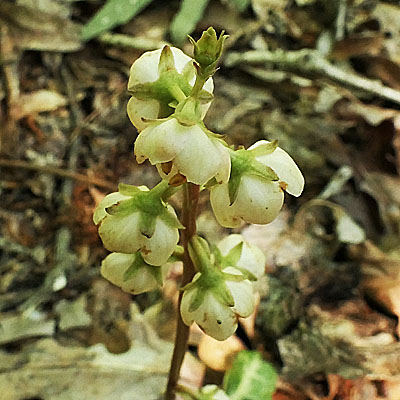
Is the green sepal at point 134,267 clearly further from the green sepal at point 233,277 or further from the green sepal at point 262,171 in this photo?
the green sepal at point 262,171

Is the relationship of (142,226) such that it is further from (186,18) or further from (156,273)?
(186,18)

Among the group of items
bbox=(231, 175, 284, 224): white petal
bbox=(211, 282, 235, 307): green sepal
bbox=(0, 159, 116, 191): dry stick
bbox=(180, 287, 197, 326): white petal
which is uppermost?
bbox=(231, 175, 284, 224): white petal

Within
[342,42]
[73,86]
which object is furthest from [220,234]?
[342,42]

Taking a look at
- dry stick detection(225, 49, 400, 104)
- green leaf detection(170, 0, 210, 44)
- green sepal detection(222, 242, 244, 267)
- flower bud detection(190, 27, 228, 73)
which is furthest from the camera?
green leaf detection(170, 0, 210, 44)

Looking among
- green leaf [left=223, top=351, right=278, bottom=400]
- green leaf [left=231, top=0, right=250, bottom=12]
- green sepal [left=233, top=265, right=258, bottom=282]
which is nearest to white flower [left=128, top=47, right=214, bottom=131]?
green sepal [left=233, top=265, right=258, bottom=282]

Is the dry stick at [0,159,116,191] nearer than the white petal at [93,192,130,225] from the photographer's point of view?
No

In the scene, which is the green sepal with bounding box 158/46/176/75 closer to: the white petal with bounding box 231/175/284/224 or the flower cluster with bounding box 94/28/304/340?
the flower cluster with bounding box 94/28/304/340
